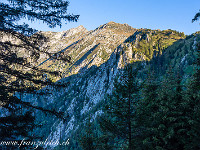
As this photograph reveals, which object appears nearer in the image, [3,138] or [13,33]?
[13,33]

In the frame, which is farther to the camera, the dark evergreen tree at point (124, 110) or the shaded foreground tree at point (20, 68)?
the dark evergreen tree at point (124, 110)

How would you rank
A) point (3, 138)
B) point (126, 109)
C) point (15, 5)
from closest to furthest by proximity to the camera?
point (15, 5), point (3, 138), point (126, 109)

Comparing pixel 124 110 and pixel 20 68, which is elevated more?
pixel 20 68

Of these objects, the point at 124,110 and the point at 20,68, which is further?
the point at 124,110

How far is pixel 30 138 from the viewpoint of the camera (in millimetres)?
7895

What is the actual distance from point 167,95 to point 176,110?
1.91 m

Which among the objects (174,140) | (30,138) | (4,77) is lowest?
(174,140)

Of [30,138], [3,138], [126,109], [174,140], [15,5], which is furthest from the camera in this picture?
[174,140]

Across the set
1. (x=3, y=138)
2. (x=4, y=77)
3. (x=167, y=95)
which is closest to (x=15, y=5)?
(x=4, y=77)

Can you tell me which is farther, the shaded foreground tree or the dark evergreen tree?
the dark evergreen tree

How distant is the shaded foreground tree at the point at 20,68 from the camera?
21.6 feet

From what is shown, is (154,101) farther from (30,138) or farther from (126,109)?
(30,138)

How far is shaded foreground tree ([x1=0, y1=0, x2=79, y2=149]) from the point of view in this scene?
6.59 metres

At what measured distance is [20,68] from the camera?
7488 millimetres
